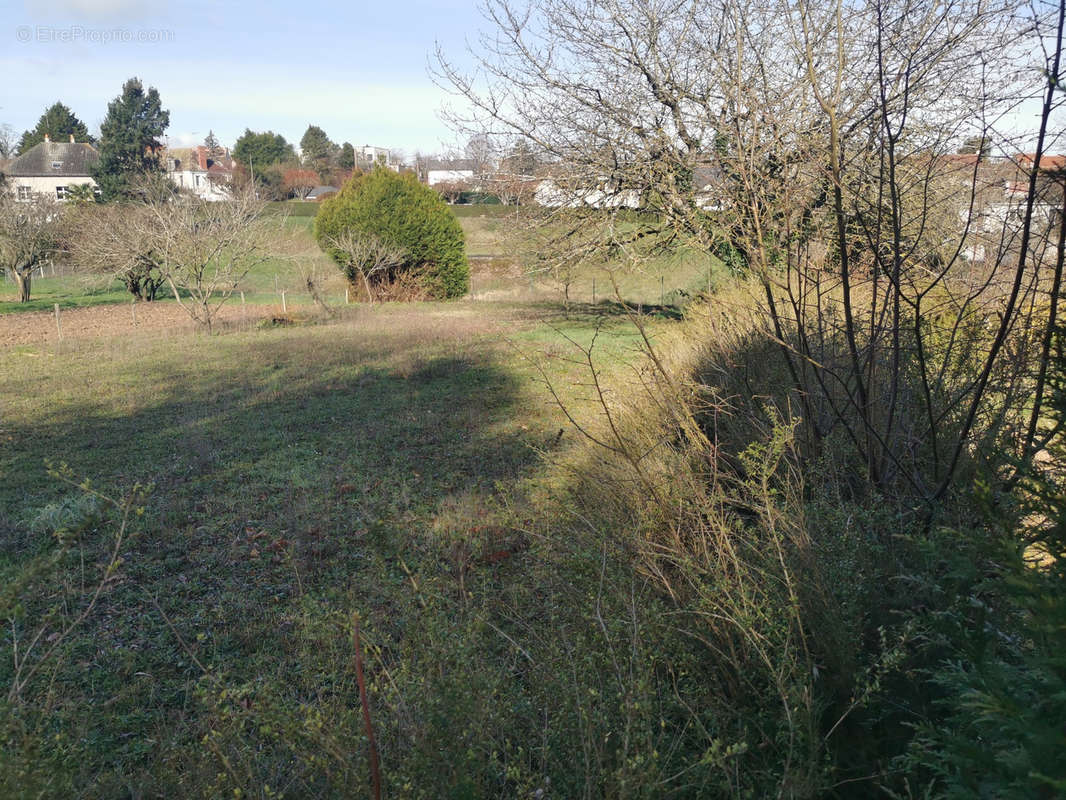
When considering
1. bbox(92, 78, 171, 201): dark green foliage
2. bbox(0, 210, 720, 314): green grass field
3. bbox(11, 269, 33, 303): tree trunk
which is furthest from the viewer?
bbox(92, 78, 171, 201): dark green foliage

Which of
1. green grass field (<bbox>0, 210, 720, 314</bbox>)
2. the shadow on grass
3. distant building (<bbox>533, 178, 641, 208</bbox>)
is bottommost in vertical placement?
the shadow on grass

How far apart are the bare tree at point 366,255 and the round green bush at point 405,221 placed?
246 mm

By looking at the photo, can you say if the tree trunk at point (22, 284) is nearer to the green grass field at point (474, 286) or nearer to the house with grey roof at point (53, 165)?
the green grass field at point (474, 286)

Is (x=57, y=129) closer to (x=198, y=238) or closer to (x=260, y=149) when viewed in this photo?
(x=260, y=149)

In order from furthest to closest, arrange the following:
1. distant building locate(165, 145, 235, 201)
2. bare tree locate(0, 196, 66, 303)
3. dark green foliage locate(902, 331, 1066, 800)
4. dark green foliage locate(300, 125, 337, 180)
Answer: dark green foliage locate(300, 125, 337, 180), distant building locate(165, 145, 235, 201), bare tree locate(0, 196, 66, 303), dark green foliage locate(902, 331, 1066, 800)

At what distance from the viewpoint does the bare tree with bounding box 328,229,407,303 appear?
26297mm

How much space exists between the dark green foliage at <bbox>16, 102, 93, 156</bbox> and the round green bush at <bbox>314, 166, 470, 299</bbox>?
5684 cm

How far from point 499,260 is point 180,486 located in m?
30.6

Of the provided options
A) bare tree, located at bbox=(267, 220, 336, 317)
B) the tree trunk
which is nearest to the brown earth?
bare tree, located at bbox=(267, 220, 336, 317)

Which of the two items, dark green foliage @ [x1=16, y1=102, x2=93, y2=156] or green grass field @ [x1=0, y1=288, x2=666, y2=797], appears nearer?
green grass field @ [x1=0, y1=288, x2=666, y2=797]

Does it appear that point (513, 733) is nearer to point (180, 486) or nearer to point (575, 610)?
point (575, 610)

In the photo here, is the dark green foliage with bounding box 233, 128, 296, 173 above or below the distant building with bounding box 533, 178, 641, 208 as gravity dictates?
above

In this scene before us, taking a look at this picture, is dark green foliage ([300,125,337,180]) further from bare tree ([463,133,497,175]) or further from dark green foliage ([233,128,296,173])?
bare tree ([463,133,497,175])

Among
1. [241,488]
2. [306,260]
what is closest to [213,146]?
[306,260]
